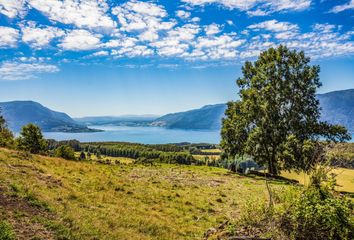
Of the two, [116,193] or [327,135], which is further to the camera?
[327,135]

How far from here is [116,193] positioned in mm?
17750

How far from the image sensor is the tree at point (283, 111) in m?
33.8

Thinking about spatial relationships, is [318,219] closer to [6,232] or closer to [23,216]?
[6,232]

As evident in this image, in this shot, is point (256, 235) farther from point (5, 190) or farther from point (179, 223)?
point (5, 190)

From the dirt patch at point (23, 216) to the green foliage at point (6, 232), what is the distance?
28 centimetres

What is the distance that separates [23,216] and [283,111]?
3195cm

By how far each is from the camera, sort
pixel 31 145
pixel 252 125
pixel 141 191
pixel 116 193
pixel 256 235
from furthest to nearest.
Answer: pixel 31 145, pixel 252 125, pixel 141 191, pixel 116 193, pixel 256 235

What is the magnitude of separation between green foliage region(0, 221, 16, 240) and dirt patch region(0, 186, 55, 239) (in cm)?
28

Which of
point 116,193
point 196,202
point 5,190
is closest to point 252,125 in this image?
point 196,202

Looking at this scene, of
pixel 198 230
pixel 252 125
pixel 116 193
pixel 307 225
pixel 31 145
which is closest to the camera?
pixel 307 225

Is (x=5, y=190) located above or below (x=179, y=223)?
above

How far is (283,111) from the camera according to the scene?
116 feet

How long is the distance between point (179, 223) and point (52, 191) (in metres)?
6.75

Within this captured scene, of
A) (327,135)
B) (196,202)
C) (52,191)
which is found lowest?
(196,202)
